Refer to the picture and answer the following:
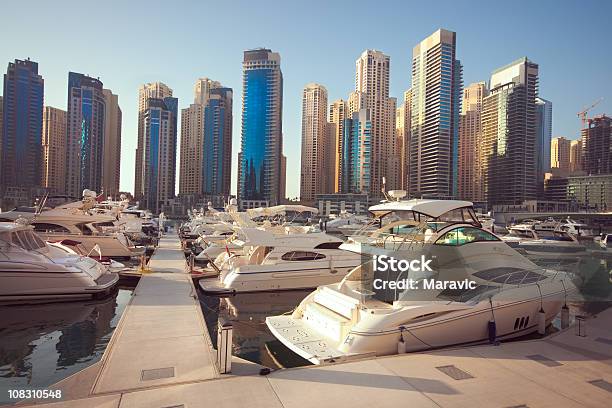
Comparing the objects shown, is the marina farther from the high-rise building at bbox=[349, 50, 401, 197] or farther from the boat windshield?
the high-rise building at bbox=[349, 50, 401, 197]

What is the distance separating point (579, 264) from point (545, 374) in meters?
10.4

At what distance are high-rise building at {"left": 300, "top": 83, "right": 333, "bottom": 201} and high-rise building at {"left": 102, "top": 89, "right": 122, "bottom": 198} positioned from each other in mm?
A: 77436

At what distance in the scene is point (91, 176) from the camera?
132m

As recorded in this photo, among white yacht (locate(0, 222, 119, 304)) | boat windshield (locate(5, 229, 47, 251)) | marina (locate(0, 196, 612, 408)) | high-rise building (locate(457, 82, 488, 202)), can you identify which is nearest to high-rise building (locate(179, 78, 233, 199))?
high-rise building (locate(457, 82, 488, 202))

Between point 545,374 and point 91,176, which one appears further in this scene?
point 91,176

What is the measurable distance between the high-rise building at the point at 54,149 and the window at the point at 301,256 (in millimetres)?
131279

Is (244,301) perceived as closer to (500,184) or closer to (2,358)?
(2,358)

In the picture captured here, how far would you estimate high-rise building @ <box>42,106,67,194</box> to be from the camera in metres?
125

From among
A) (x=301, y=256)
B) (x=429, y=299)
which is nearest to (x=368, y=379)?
(x=429, y=299)

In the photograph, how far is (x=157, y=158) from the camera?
14962cm

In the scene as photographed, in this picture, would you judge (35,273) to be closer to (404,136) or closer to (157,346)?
(157,346)

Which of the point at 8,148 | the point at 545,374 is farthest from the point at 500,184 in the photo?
the point at 8,148

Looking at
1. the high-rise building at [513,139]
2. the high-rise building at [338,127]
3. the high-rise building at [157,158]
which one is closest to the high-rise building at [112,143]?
the high-rise building at [157,158]

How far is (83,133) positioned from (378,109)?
107999 mm
